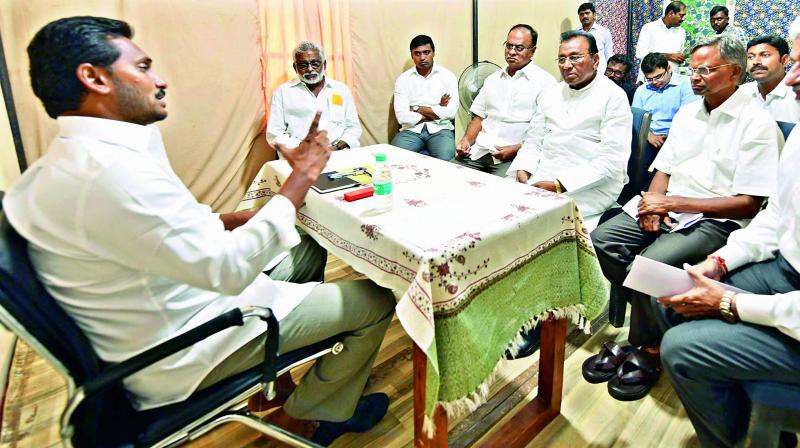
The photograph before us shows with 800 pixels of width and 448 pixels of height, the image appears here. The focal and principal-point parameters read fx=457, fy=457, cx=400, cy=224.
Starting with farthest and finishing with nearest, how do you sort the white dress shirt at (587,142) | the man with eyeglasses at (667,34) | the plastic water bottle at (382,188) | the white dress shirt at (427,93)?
the man with eyeglasses at (667,34) → the white dress shirt at (427,93) → the white dress shirt at (587,142) → the plastic water bottle at (382,188)

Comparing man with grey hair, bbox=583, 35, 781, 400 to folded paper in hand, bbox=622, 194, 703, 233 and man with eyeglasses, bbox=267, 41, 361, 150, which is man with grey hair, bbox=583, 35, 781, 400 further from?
man with eyeglasses, bbox=267, 41, 361, 150

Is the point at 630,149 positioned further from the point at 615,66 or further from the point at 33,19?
the point at 33,19

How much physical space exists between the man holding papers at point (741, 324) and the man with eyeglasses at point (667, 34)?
3.88m

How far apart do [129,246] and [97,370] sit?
0.84 feet

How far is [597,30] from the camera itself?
16.1 feet

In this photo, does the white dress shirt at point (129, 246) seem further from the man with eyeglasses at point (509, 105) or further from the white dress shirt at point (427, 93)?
the white dress shirt at point (427, 93)

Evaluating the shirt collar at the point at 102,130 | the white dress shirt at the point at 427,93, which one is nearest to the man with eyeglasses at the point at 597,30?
the white dress shirt at the point at 427,93

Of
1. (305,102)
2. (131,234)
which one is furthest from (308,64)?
(131,234)

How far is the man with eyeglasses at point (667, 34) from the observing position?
4.67 meters

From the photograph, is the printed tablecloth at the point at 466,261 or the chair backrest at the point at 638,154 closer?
the printed tablecloth at the point at 466,261

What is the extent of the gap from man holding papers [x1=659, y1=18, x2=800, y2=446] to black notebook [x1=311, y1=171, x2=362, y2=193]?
1040 mm

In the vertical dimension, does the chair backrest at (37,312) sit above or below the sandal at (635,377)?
above

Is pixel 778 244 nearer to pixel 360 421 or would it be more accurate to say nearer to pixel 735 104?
pixel 735 104

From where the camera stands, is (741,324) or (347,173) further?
(347,173)
